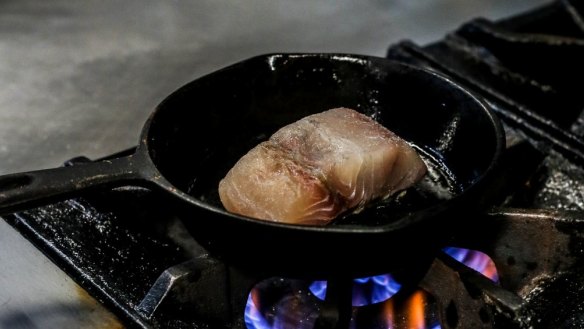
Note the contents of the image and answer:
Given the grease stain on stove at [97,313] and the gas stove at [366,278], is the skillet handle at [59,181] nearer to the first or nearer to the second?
the gas stove at [366,278]

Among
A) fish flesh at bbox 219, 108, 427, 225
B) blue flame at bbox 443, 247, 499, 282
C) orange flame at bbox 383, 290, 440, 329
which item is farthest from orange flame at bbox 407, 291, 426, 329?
fish flesh at bbox 219, 108, 427, 225

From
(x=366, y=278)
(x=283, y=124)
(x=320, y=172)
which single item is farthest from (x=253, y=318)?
(x=283, y=124)

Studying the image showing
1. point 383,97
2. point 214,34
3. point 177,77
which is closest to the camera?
point 383,97

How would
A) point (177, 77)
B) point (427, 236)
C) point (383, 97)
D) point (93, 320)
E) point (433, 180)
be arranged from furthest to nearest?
point (177, 77) → point (383, 97) → point (433, 180) → point (93, 320) → point (427, 236)

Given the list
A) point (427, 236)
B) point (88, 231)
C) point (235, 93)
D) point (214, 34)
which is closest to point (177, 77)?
point (214, 34)

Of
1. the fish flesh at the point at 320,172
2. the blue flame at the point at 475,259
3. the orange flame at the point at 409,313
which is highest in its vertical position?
the fish flesh at the point at 320,172

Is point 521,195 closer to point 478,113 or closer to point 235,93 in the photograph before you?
point 478,113

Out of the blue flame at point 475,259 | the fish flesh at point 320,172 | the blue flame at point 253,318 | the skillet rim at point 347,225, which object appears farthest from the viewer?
the blue flame at point 475,259

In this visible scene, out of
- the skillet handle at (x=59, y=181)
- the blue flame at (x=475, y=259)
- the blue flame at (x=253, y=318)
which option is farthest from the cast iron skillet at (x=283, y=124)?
the blue flame at (x=253, y=318)
